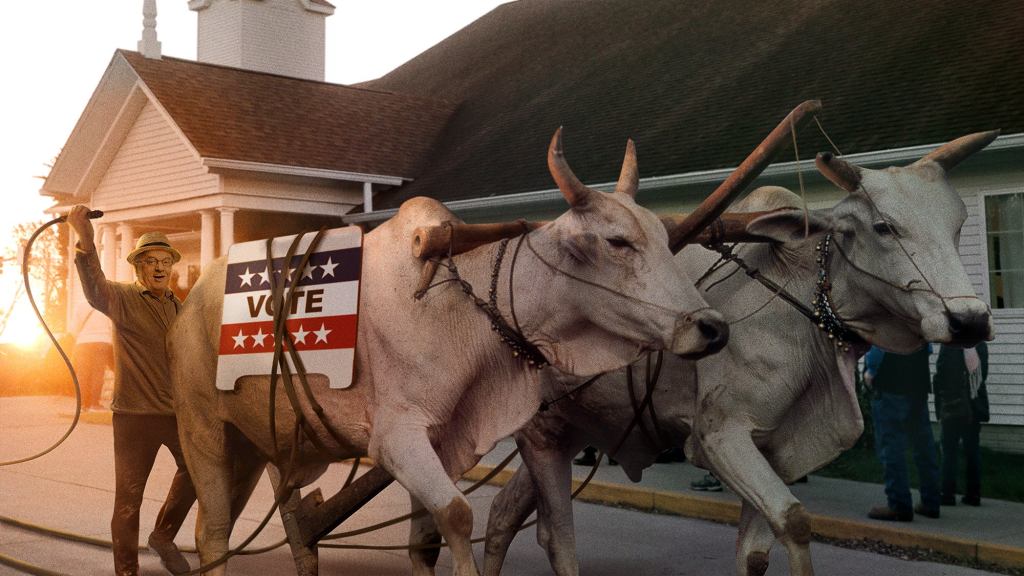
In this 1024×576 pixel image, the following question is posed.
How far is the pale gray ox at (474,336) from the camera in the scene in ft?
14.5

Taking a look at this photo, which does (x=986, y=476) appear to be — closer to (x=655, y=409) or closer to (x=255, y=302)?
(x=655, y=409)

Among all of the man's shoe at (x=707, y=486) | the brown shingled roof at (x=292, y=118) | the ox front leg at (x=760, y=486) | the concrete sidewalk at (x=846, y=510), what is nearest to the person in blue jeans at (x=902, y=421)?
the concrete sidewalk at (x=846, y=510)

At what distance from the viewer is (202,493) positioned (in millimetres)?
5641

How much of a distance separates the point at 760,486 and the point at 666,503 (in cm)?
555

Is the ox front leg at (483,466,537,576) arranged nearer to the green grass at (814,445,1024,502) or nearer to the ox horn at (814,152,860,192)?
the ox horn at (814,152,860,192)

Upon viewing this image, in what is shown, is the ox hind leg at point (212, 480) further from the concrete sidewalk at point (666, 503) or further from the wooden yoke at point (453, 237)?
the concrete sidewalk at point (666, 503)

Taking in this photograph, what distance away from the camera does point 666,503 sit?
10.5 metres

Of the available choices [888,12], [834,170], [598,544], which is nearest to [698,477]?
[598,544]

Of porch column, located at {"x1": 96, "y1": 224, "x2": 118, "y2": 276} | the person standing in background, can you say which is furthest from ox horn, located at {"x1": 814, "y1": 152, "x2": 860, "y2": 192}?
porch column, located at {"x1": 96, "y1": 224, "x2": 118, "y2": 276}

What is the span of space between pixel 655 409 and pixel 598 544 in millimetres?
3305

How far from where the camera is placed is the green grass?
11.2 meters

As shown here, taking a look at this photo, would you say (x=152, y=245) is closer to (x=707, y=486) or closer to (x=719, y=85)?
(x=707, y=486)

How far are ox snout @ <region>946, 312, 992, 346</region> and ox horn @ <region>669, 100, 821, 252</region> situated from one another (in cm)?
105

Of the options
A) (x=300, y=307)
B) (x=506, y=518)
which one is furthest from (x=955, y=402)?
(x=300, y=307)
